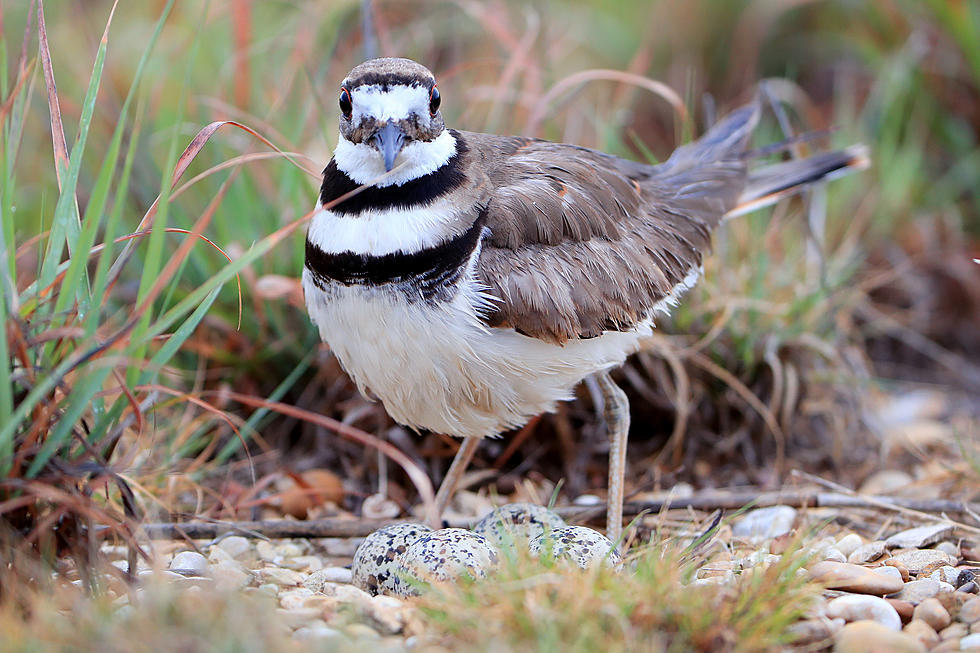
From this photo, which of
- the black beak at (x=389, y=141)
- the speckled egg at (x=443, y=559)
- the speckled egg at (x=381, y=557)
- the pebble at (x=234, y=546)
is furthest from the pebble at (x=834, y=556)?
the pebble at (x=234, y=546)

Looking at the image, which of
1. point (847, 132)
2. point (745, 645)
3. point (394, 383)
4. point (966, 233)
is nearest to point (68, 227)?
point (394, 383)

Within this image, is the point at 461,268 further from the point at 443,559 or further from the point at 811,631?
the point at 811,631

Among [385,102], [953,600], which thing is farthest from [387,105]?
[953,600]

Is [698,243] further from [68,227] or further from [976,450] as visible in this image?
[68,227]

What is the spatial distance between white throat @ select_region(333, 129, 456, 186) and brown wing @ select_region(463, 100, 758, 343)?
23cm

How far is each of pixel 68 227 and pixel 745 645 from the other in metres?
2.14

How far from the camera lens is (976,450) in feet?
13.0

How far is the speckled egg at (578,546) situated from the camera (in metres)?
2.82

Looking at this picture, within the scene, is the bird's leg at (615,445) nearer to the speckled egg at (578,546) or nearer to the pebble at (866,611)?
the speckled egg at (578,546)

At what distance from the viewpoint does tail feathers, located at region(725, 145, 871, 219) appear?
4270mm

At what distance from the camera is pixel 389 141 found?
2.90m

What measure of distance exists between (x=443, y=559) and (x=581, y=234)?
1.20 meters

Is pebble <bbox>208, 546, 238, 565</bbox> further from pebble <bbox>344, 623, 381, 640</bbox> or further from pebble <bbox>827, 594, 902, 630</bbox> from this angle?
pebble <bbox>827, 594, 902, 630</bbox>

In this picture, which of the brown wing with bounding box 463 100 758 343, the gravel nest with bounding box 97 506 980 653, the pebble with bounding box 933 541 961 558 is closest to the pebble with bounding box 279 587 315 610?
the gravel nest with bounding box 97 506 980 653
